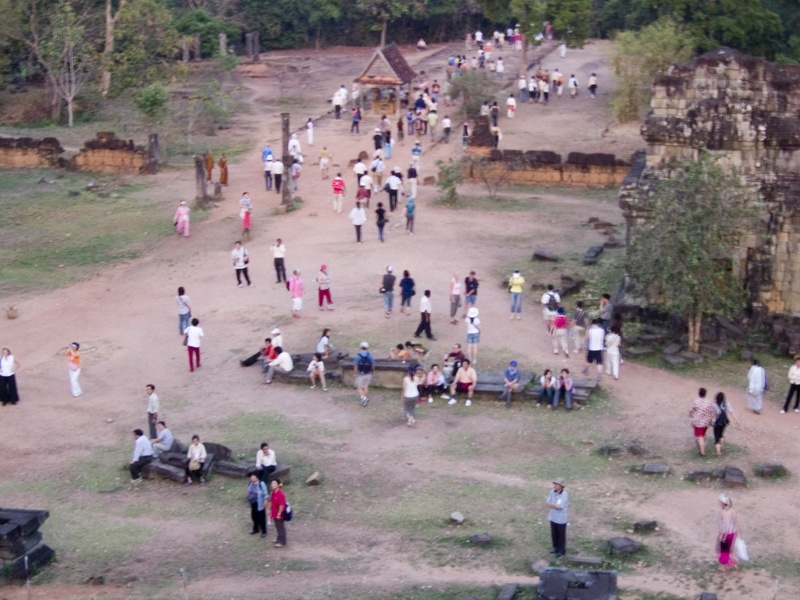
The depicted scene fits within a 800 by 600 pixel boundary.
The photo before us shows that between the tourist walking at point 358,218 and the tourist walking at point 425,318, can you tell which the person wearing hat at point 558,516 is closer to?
the tourist walking at point 425,318

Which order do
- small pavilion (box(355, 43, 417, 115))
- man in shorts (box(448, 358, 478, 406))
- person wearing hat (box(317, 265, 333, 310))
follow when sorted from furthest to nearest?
small pavilion (box(355, 43, 417, 115)) → person wearing hat (box(317, 265, 333, 310)) → man in shorts (box(448, 358, 478, 406))

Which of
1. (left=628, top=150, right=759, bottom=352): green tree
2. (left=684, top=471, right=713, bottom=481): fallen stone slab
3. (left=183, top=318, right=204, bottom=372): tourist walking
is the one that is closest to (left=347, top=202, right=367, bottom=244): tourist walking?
(left=183, top=318, right=204, bottom=372): tourist walking

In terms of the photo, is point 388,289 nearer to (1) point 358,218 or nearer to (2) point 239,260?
(2) point 239,260

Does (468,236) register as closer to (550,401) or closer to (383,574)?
(550,401)

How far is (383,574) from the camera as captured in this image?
1792 cm

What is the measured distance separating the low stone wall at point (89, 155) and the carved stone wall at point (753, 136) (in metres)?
22.1

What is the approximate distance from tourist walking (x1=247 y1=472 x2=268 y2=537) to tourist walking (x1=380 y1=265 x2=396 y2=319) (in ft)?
32.6

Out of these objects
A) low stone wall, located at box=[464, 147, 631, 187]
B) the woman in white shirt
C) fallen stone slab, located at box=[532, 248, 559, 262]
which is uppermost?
low stone wall, located at box=[464, 147, 631, 187]

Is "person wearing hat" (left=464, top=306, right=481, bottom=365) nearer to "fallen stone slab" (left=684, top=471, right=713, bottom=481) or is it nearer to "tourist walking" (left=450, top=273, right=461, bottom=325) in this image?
"tourist walking" (left=450, top=273, right=461, bottom=325)

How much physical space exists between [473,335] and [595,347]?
2.51 meters

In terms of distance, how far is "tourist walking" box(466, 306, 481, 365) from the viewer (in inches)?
1033

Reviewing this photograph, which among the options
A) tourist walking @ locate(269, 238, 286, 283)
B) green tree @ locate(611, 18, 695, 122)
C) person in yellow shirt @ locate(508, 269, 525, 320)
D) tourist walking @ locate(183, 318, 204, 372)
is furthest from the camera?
green tree @ locate(611, 18, 695, 122)

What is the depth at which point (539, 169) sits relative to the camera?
139 feet

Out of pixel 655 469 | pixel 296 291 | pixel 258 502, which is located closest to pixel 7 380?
pixel 296 291
